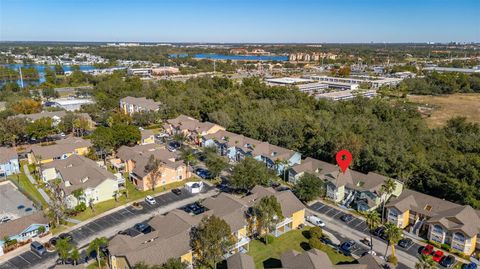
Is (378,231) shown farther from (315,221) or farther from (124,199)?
(124,199)

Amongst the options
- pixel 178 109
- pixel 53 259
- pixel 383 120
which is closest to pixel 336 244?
pixel 53 259

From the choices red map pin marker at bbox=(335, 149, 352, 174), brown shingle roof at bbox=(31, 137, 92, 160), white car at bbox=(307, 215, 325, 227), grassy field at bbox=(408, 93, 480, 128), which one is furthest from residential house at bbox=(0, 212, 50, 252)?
grassy field at bbox=(408, 93, 480, 128)

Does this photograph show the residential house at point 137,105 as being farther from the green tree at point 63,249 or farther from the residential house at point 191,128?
the green tree at point 63,249

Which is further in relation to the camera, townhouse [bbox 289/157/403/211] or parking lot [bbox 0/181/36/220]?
townhouse [bbox 289/157/403/211]

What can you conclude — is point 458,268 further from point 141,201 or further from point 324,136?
point 141,201

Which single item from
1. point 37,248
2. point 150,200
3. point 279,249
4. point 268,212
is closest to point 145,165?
point 150,200

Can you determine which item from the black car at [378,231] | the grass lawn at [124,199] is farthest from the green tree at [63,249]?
the black car at [378,231]

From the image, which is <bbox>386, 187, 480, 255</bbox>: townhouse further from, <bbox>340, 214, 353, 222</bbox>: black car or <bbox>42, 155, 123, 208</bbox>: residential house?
<bbox>42, 155, 123, 208</bbox>: residential house
